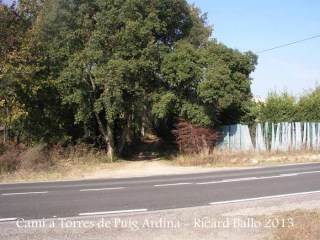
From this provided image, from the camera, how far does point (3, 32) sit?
23109 mm

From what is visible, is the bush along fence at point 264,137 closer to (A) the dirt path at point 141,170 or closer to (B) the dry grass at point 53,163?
(A) the dirt path at point 141,170

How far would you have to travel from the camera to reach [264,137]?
84.1ft

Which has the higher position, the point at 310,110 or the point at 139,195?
the point at 310,110

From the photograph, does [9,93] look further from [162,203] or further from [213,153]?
[162,203]

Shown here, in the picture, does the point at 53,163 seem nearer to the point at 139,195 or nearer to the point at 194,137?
the point at 194,137

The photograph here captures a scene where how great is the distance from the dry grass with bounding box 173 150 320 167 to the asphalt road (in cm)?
747

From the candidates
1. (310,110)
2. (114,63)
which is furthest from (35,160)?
(310,110)

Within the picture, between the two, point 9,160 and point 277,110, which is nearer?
point 9,160

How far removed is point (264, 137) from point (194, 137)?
4950 mm

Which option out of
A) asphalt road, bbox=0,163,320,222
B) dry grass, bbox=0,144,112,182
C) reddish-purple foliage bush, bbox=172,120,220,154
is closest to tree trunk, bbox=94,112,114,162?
dry grass, bbox=0,144,112,182

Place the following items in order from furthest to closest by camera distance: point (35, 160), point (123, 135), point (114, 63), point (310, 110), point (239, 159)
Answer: point (123, 135) → point (310, 110) → point (239, 159) → point (114, 63) → point (35, 160)

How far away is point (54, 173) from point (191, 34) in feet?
41.8

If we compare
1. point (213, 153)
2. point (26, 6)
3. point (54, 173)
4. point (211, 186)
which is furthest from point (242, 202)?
point (26, 6)

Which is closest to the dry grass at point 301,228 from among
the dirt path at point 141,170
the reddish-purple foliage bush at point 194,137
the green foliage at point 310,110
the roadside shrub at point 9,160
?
the dirt path at point 141,170
